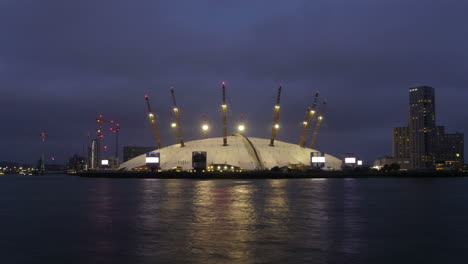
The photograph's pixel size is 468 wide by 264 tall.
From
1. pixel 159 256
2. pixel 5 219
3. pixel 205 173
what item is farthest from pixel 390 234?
pixel 205 173

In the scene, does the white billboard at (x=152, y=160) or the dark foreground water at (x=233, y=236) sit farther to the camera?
the white billboard at (x=152, y=160)

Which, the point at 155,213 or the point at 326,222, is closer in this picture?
the point at 326,222

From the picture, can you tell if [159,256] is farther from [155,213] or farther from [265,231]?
[155,213]

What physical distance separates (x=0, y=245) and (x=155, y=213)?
18.3m

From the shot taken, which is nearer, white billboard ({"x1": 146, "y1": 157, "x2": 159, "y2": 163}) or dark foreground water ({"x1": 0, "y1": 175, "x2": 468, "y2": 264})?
dark foreground water ({"x1": 0, "y1": 175, "x2": 468, "y2": 264})

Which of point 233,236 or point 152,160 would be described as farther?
point 152,160

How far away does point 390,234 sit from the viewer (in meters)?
32.3

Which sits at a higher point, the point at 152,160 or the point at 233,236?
the point at 152,160

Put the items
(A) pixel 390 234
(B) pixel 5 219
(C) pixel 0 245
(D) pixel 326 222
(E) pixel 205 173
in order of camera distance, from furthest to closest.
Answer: (E) pixel 205 173, (B) pixel 5 219, (D) pixel 326 222, (A) pixel 390 234, (C) pixel 0 245

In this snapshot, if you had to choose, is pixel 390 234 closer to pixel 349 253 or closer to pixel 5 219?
pixel 349 253

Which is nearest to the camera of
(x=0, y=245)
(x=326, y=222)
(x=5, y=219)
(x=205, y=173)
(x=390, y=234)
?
(x=0, y=245)

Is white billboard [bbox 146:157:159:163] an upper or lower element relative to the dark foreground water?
upper

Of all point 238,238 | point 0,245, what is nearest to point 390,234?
point 238,238

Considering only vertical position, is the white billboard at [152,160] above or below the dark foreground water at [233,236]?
above
